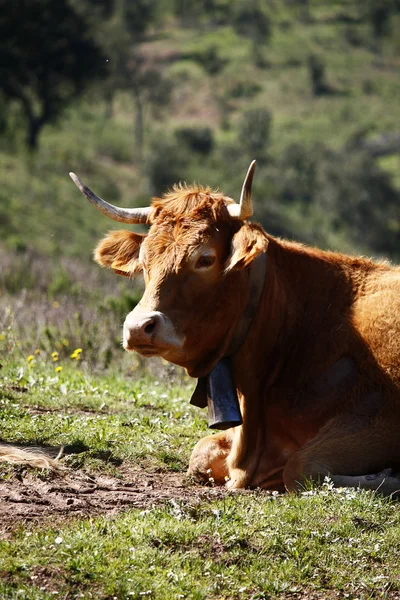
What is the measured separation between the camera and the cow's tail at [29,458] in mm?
6668

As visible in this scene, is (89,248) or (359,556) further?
(89,248)

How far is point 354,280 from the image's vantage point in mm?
7414

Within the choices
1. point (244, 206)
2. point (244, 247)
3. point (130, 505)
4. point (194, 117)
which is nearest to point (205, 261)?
point (244, 247)

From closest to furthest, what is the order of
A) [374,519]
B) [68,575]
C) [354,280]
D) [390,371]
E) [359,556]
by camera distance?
[68,575] < [359,556] < [374,519] < [390,371] < [354,280]

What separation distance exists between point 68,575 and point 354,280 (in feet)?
10.6

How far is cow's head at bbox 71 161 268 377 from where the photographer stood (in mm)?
6535

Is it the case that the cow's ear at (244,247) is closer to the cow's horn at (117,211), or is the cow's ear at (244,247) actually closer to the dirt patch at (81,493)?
the cow's horn at (117,211)

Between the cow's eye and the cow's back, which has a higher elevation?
the cow's eye

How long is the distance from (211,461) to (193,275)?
1.32 meters

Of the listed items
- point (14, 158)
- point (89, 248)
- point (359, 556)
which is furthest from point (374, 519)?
point (14, 158)

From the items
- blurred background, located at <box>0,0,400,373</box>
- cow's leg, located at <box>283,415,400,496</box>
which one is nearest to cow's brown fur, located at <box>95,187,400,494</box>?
cow's leg, located at <box>283,415,400,496</box>

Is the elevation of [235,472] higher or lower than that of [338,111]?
lower

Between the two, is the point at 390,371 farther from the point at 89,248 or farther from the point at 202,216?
the point at 89,248

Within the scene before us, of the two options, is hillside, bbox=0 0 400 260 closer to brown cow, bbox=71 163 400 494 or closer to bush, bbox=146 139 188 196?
bush, bbox=146 139 188 196
